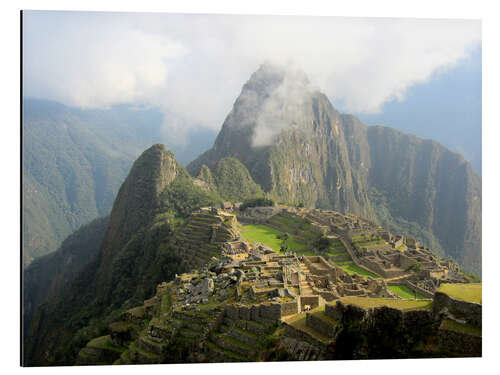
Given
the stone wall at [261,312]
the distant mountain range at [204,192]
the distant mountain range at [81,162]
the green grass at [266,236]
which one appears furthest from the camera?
the distant mountain range at [81,162]

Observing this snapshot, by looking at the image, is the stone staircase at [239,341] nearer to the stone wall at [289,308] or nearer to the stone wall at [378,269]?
the stone wall at [289,308]

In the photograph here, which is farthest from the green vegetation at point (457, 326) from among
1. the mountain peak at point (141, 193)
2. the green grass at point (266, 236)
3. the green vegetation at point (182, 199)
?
the mountain peak at point (141, 193)

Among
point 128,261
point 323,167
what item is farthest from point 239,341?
point 323,167

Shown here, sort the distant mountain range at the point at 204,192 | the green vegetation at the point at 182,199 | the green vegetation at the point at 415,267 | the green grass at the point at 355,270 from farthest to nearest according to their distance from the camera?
the green vegetation at the point at 182,199 → the distant mountain range at the point at 204,192 → the green vegetation at the point at 415,267 → the green grass at the point at 355,270

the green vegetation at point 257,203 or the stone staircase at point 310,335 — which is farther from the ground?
the green vegetation at point 257,203

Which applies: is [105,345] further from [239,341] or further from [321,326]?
[321,326]
